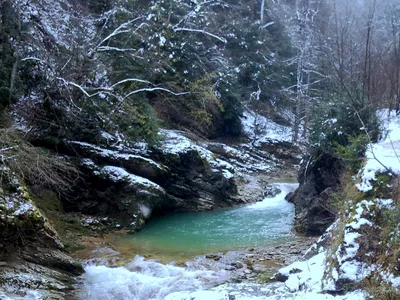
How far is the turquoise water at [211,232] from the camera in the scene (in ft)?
34.0

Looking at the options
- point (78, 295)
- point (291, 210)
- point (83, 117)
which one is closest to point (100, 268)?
point (78, 295)

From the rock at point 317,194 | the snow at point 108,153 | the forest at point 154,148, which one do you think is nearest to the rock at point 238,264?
the forest at point 154,148

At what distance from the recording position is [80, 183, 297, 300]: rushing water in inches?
305

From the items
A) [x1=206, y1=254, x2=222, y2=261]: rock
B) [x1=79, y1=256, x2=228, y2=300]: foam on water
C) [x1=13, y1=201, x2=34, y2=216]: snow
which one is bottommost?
[x1=79, y1=256, x2=228, y2=300]: foam on water

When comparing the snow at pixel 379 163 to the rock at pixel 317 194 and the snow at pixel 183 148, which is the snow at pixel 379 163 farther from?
the snow at pixel 183 148

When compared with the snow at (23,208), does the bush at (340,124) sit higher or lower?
higher

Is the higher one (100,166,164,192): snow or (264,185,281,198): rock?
(100,166,164,192): snow

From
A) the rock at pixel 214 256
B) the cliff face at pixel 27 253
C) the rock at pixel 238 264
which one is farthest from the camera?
the rock at pixel 214 256

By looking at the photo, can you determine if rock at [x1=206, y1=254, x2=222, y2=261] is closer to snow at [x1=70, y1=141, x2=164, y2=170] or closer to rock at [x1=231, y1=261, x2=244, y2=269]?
rock at [x1=231, y1=261, x2=244, y2=269]

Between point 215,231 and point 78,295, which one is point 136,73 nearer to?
point 215,231

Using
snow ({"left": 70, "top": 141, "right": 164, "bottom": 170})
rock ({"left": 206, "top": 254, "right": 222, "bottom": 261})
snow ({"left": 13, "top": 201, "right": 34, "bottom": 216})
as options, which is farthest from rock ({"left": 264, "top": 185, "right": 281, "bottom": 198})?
snow ({"left": 13, "top": 201, "right": 34, "bottom": 216})

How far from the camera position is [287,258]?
364 inches

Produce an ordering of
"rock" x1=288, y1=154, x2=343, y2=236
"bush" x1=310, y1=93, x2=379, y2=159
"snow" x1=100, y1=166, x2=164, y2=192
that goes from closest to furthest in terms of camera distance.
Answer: "bush" x1=310, y1=93, x2=379, y2=159 < "rock" x1=288, y1=154, x2=343, y2=236 < "snow" x1=100, y1=166, x2=164, y2=192

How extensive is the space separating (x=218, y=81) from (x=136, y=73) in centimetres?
795
